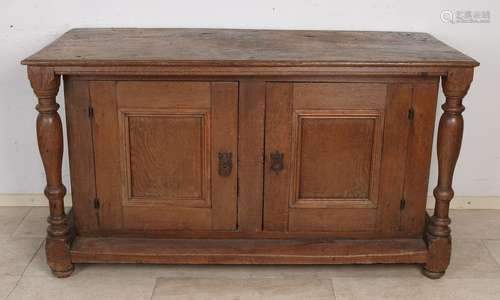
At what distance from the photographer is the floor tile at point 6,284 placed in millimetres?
2596

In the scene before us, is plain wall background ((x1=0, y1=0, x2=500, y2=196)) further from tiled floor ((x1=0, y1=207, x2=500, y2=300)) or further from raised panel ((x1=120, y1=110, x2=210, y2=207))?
tiled floor ((x1=0, y1=207, x2=500, y2=300))

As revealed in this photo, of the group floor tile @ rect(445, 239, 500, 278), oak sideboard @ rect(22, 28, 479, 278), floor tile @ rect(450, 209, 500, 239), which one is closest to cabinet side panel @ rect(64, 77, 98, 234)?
oak sideboard @ rect(22, 28, 479, 278)

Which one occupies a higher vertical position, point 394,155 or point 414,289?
point 394,155

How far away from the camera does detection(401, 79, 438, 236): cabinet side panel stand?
100 inches

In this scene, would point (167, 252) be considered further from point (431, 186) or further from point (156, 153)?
point (431, 186)

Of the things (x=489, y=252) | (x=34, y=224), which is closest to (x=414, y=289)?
(x=489, y=252)

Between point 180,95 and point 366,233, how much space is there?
87 centimetres

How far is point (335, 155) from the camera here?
2613 mm

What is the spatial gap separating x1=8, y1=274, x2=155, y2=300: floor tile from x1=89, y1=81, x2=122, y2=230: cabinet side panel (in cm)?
20

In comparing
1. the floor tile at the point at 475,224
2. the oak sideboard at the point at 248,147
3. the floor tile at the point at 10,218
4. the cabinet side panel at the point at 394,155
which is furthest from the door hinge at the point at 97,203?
the floor tile at the point at 475,224

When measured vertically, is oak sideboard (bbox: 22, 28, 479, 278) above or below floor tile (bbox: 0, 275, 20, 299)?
above

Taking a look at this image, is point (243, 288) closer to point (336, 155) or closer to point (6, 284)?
point (336, 155)

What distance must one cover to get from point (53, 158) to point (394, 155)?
1.22 meters

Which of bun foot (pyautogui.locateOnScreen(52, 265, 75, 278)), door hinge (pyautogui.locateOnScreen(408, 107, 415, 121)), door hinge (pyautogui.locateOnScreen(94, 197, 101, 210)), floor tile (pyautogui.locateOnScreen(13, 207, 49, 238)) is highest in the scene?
door hinge (pyautogui.locateOnScreen(408, 107, 415, 121))
